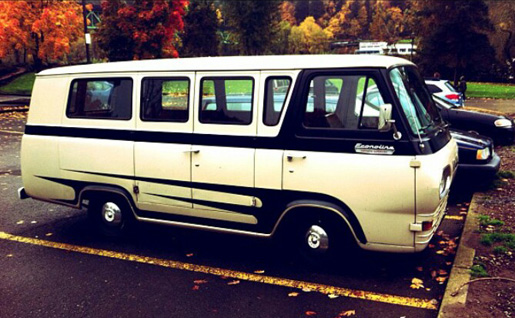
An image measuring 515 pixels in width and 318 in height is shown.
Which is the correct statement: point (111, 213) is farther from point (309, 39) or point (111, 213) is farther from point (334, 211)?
point (309, 39)

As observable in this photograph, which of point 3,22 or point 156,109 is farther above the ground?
point 3,22

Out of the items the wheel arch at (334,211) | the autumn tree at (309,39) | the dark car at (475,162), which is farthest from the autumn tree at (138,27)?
the autumn tree at (309,39)

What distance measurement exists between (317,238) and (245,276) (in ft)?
2.99

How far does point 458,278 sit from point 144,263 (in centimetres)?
353

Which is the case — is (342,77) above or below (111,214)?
above

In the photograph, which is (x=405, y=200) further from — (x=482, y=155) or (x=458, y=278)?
(x=482, y=155)

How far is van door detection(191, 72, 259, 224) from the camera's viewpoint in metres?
5.23

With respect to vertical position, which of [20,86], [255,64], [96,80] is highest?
[255,64]

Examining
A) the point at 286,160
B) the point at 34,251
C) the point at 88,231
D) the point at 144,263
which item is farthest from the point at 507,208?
the point at 34,251

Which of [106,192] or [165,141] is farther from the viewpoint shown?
[106,192]

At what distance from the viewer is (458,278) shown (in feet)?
15.6

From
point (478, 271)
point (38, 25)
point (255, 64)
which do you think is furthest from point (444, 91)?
point (38, 25)

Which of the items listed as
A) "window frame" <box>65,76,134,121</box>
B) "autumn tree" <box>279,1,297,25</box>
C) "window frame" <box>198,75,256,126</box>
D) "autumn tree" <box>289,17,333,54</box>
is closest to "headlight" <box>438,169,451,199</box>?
"window frame" <box>198,75,256,126</box>

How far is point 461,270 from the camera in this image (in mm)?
4941
